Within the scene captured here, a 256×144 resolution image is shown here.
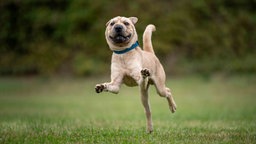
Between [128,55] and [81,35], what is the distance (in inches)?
887

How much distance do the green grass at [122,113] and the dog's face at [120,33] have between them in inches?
49.0

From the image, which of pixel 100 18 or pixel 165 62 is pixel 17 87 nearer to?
pixel 100 18

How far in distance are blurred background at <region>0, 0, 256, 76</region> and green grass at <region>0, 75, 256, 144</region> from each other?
137 centimetres

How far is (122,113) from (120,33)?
27.2ft

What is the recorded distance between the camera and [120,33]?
6988mm

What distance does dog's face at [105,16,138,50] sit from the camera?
6985 millimetres

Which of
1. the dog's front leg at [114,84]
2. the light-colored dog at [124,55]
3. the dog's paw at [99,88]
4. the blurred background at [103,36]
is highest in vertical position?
the blurred background at [103,36]

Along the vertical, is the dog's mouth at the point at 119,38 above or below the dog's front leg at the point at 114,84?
above

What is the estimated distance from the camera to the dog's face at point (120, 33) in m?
6.99

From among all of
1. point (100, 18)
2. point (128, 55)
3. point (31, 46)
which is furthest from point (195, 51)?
point (128, 55)

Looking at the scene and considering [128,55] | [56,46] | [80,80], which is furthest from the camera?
[56,46]

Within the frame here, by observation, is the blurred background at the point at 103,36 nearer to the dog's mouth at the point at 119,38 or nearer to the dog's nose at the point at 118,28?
the dog's mouth at the point at 119,38

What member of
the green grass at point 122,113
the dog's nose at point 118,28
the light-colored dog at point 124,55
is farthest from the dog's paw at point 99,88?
the dog's nose at point 118,28

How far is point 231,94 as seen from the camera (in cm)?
2195
